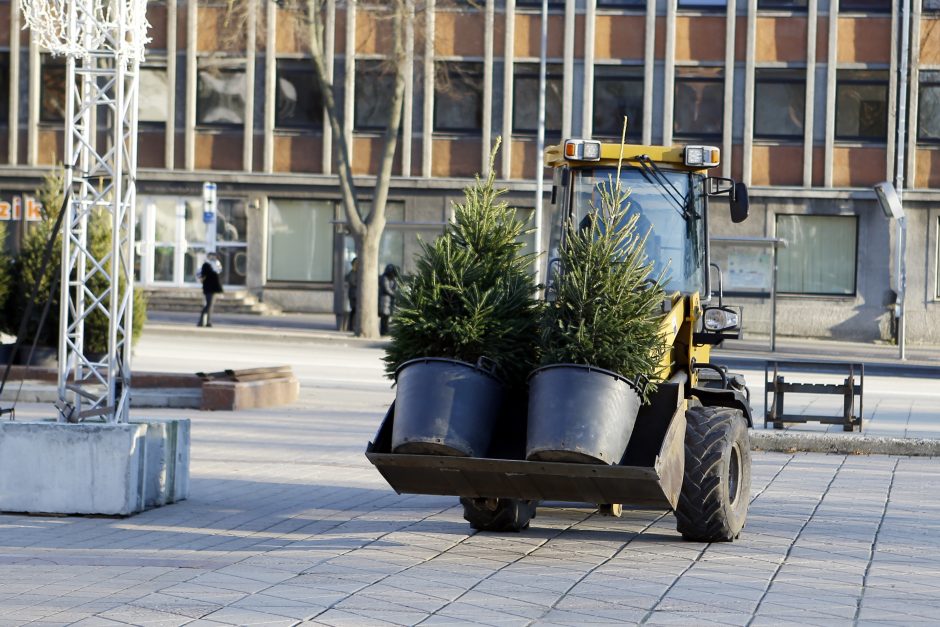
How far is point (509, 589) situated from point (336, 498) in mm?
4062

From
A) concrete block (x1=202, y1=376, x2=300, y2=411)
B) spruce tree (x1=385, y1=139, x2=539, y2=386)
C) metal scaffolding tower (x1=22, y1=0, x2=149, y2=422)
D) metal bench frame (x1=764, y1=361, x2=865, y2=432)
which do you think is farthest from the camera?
concrete block (x1=202, y1=376, x2=300, y2=411)

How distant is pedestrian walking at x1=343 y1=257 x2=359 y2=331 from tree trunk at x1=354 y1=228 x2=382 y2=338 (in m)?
0.42

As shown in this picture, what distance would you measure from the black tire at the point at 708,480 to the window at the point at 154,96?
35655mm

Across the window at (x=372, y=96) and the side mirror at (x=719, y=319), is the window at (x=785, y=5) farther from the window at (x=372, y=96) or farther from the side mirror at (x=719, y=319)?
the side mirror at (x=719, y=319)

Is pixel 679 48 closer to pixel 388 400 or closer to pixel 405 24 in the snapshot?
pixel 405 24

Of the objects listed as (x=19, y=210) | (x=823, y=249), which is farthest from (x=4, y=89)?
(x=823, y=249)

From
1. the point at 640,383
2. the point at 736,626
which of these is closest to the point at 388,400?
the point at 640,383

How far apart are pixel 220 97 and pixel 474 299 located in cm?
3492

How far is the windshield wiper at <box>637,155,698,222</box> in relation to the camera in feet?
35.8

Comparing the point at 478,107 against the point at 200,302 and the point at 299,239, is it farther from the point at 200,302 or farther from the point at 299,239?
the point at 200,302

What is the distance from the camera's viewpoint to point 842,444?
1631 cm

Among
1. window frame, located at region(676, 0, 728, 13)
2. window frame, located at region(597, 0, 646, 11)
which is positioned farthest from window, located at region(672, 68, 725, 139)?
window frame, located at region(597, 0, 646, 11)

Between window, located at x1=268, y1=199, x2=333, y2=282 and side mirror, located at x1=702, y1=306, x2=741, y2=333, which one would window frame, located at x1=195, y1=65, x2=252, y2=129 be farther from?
side mirror, located at x1=702, y1=306, x2=741, y2=333

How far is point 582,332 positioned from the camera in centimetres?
912
